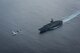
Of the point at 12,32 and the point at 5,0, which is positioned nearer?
the point at 12,32

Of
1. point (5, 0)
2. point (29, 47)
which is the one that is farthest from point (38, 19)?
point (5, 0)

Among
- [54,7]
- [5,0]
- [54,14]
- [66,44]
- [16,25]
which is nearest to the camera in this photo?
[66,44]

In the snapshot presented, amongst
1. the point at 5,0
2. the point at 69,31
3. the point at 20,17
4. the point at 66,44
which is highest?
the point at 5,0

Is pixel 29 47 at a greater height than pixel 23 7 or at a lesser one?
lesser

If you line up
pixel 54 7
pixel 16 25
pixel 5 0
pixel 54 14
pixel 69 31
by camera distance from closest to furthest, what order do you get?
pixel 69 31 < pixel 16 25 < pixel 54 14 < pixel 54 7 < pixel 5 0

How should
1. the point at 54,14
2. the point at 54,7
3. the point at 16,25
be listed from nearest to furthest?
the point at 16,25 → the point at 54,14 → the point at 54,7

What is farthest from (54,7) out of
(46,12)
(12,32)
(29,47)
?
(29,47)

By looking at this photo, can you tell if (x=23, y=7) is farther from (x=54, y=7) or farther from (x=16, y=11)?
(x=54, y=7)

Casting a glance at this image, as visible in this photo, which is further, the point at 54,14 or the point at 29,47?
the point at 54,14

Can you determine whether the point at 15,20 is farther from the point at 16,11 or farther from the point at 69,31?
the point at 69,31
